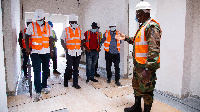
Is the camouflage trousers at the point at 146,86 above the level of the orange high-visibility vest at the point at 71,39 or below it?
below

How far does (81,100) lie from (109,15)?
10.2 feet

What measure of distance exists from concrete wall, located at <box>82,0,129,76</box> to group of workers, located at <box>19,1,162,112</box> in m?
0.60

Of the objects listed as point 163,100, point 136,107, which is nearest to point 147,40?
point 136,107

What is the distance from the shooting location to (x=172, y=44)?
316cm

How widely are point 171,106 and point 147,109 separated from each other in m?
0.91

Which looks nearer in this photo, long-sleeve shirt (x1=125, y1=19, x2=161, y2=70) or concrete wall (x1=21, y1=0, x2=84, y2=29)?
long-sleeve shirt (x1=125, y1=19, x2=161, y2=70)

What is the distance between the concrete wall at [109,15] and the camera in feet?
14.4

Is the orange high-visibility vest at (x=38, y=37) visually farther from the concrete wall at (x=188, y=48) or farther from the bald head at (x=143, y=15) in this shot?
the concrete wall at (x=188, y=48)

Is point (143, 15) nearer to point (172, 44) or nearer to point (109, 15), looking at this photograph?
point (172, 44)

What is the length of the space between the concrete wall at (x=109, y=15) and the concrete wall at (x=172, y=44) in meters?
1.21

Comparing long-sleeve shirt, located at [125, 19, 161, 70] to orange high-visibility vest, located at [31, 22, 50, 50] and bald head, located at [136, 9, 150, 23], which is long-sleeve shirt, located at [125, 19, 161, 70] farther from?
orange high-visibility vest, located at [31, 22, 50, 50]

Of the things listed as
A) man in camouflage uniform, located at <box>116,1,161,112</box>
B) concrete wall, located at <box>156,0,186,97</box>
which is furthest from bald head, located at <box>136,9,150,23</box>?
concrete wall, located at <box>156,0,186,97</box>

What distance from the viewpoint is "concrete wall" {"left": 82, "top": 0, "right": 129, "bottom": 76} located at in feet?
14.4

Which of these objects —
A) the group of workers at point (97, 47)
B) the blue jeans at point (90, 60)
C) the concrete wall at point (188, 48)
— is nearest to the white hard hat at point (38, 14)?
the group of workers at point (97, 47)
